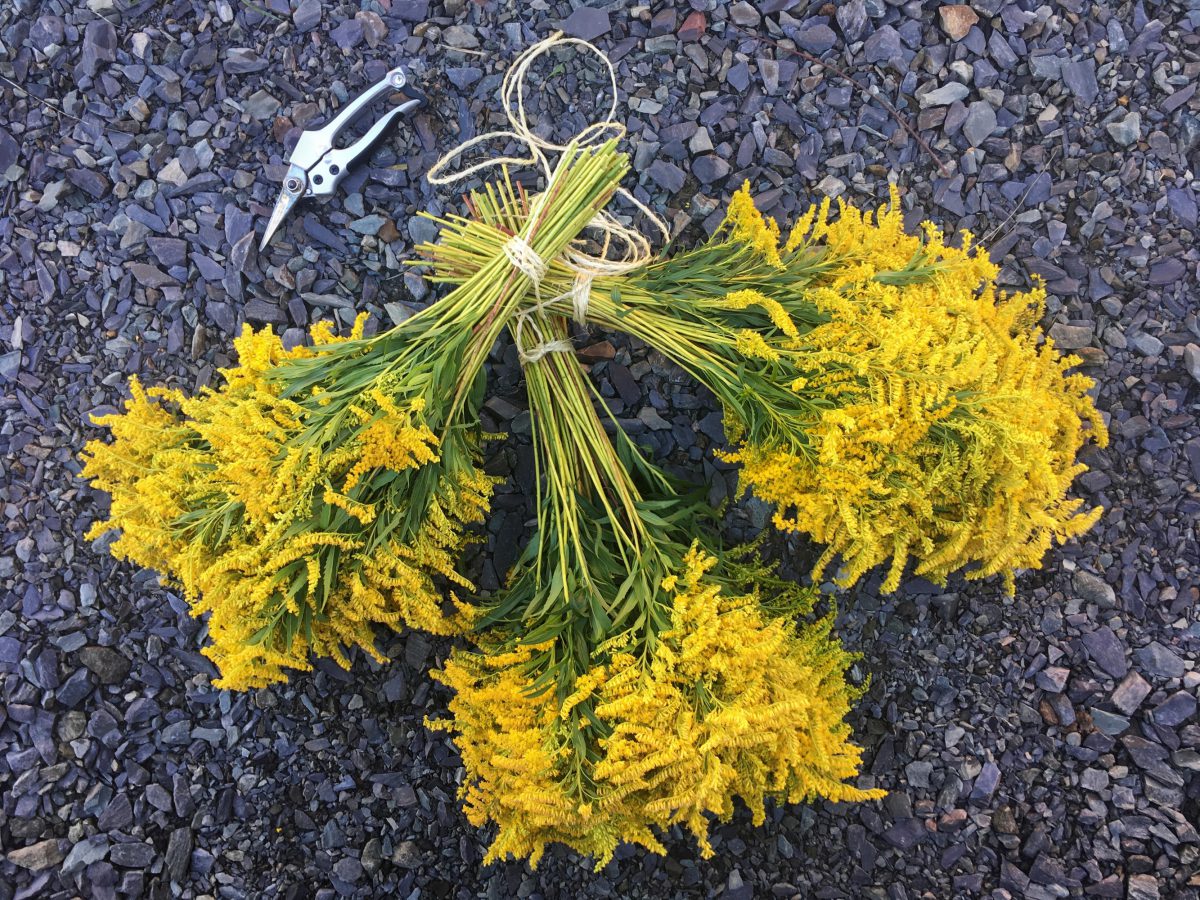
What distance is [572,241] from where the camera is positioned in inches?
64.2

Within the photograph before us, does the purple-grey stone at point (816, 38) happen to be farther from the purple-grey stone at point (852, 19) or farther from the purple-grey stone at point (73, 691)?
the purple-grey stone at point (73, 691)

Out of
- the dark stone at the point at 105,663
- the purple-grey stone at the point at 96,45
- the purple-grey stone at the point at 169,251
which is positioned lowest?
the dark stone at the point at 105,663

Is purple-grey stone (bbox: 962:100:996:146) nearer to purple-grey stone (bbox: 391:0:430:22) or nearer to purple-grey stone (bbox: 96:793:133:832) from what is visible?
purple-grey stone (bbox: 391:0:430:22)

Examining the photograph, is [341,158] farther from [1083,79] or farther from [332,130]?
[1083,79]

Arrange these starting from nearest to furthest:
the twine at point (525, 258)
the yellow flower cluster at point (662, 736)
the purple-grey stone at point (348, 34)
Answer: the yellow flower cluster at point (662, 736) < the twine at point (525, 258) < the purple-grey stone at point (348, 34)

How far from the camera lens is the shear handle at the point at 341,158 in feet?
5.65

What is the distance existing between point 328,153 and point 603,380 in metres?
0.75

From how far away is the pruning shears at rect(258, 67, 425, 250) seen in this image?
1722 mm

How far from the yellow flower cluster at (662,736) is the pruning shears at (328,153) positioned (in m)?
1.06

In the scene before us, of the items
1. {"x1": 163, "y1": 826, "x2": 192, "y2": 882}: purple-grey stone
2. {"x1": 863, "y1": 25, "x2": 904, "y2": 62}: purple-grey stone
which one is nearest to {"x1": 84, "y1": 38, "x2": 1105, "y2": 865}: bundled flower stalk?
{"x1": 863, "y1": 25, "x2": 904, "y2": 62}: purple-grey stone

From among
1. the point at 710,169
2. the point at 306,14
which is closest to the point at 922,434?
the point at 710,169

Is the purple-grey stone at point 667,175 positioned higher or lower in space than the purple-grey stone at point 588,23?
lower

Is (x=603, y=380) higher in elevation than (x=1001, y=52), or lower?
lower

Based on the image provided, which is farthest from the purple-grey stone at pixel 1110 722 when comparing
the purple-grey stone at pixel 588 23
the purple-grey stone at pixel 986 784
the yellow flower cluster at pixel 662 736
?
the purple-grey stone at pixel 588 23
